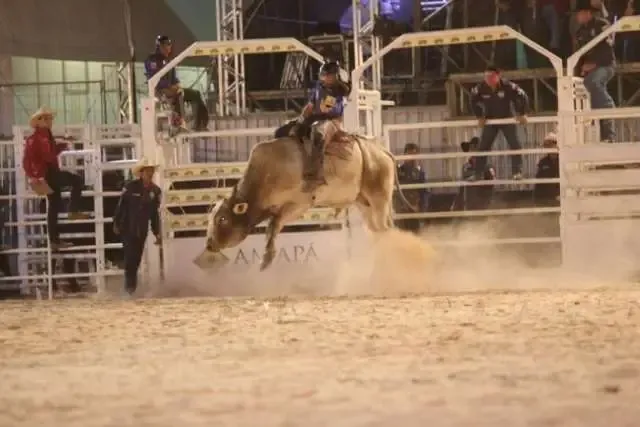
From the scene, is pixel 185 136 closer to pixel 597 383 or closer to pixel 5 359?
pixel 5 359

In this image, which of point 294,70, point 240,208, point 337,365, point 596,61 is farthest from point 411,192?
point 337,365

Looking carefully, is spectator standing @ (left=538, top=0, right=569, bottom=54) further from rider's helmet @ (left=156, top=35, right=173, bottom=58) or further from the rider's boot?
the rider's boot

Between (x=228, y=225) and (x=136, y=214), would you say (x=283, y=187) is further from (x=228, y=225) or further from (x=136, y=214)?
(x=136, y=214)

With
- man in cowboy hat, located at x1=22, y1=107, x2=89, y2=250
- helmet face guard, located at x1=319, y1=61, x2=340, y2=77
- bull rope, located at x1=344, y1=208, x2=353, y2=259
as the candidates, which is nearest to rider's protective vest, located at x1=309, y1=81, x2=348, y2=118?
helmet face guard, located at x1=319, y1=61, x2=340, y2=77

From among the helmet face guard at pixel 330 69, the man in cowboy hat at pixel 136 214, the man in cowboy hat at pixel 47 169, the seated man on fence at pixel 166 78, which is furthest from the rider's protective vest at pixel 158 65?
the helmet face guard at pixel 330 69

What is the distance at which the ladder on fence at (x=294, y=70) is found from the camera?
20.8 m

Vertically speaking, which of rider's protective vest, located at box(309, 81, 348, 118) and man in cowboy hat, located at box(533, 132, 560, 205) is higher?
rider's protective vest, located at box(309, 81, 348, 118)

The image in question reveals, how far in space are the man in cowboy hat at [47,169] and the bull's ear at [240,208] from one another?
2.39 m

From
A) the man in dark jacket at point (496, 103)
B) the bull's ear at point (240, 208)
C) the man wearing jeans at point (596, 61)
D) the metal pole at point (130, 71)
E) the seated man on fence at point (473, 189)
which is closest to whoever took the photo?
the bull's ear at point (240, 208)

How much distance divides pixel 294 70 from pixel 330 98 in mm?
9397

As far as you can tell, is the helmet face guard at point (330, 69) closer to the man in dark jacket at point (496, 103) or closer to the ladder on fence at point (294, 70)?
the man in dark jacket at point (496, 103)

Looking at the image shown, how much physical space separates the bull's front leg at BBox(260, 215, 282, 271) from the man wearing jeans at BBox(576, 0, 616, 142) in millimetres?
4185

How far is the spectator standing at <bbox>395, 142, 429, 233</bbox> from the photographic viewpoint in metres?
14.1

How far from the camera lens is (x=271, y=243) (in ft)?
37.6
